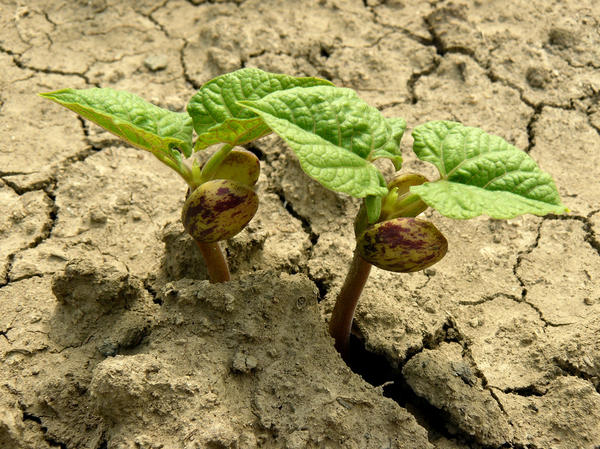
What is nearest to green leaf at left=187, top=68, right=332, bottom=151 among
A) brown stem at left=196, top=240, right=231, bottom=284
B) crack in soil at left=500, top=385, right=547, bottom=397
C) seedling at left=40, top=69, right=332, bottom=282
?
seedling at left=40, top=69, right=332, bottom=282

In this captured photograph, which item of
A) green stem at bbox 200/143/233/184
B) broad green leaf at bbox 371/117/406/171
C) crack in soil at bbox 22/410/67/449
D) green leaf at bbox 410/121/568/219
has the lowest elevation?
crack in soil at bbox 22/410/67/449

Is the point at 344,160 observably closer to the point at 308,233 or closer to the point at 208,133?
the point at 208,133

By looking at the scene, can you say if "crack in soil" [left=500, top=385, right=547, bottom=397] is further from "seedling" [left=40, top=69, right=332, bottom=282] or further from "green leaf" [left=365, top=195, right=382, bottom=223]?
"seedling" [left=40, top=69, right=332, bottom=282]

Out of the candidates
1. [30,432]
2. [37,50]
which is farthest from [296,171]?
[37,50]

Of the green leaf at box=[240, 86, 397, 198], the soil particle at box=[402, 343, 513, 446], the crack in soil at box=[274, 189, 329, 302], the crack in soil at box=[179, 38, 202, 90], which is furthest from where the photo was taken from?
the crack in soil at box=[179, 38, 202, 90]

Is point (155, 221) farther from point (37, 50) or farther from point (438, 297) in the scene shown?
point (37, 50)

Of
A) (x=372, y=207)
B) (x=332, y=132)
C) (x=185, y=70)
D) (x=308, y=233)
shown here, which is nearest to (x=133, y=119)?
(x=332, y=132)
